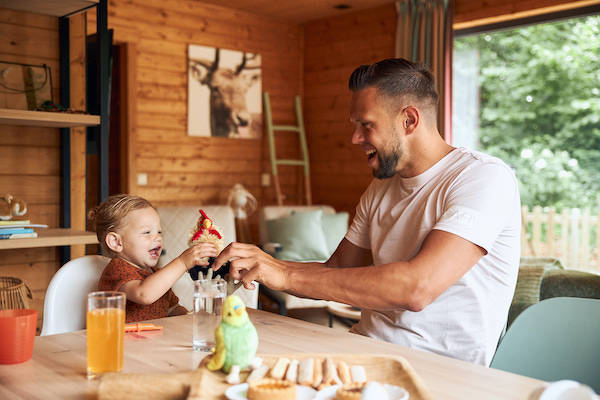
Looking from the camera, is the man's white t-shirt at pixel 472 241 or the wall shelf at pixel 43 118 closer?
the man's white t-shirt at pixel 472 241

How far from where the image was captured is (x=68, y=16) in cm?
297

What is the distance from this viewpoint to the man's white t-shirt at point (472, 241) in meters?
1.43

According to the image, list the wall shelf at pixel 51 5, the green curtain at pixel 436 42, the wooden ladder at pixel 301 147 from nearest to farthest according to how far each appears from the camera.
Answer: the wall shelf at pixel 51 5
the green curtain at pixel 436 42
the wooden ladder at pixel 301 147

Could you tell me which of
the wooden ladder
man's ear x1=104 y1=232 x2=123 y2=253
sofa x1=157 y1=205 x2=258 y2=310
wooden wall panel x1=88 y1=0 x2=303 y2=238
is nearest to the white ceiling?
wooden wall panel x1=88 y1=0 x2=303 y2=238

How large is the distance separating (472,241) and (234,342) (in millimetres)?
654

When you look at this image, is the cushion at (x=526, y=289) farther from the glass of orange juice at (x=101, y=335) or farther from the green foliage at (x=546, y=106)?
the glass of orange juice at (x=101, y=335)

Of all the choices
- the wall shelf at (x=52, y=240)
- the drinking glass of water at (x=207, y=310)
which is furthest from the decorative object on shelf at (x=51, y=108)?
the drinking glass of water at (x=207, y=310)

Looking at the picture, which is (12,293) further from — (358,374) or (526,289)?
(526,289)

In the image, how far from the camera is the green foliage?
13.1 feet

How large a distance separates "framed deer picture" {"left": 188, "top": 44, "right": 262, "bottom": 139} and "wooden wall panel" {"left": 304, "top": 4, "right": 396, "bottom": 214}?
1.84 feet

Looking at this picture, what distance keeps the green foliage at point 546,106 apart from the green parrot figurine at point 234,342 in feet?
11.8

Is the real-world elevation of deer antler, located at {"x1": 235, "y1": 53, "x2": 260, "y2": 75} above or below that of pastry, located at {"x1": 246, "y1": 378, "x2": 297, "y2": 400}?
above

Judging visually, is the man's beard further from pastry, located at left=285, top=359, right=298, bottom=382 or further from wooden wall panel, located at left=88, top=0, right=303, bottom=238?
wooden wall panel, located at left=88, top=0, right=303, bottom=238

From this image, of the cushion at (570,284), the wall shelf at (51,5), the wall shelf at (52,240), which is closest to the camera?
the wall shelf at (52,240)
